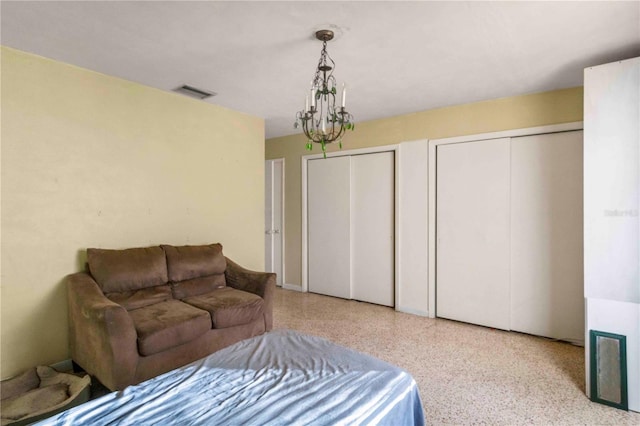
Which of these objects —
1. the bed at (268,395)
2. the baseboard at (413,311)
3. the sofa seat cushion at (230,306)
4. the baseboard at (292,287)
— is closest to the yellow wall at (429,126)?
the baseboard at (292,287)

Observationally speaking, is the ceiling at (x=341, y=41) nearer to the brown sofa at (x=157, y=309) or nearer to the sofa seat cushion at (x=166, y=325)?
the brown sofa at (x=157, y=309)

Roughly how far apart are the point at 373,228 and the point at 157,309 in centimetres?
284

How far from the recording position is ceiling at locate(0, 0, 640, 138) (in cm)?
207

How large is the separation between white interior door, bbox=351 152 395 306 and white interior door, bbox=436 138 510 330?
2.13ft

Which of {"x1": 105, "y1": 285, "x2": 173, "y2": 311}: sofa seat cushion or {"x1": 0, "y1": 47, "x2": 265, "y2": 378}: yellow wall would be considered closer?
{"x1": 0, "y1": 47, "x2": 265, "y2": 378}: yellow wall

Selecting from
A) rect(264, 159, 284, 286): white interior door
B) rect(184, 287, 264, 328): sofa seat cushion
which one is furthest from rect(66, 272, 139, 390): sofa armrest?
rect(264, 159, 284, 286): white interior door

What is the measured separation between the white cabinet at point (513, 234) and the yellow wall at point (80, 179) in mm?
2691

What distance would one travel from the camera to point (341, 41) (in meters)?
2.46

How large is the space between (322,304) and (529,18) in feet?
12.3

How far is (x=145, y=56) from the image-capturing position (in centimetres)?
272

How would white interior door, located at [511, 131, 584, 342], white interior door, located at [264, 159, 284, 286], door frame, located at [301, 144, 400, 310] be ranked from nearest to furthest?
1. white interior door, located at [511, 131, 584, 342]
2. door frame, located at [301, 144, 400, 310]
3. white interior door, located at [264, 159, 284, 286]

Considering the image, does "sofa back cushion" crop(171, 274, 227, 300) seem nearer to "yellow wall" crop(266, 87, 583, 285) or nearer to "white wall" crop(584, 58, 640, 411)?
"yellow wall" crop(266, 87, 583, 285)

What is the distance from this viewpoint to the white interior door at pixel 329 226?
4945mm

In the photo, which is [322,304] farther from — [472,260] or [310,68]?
[310,68]
